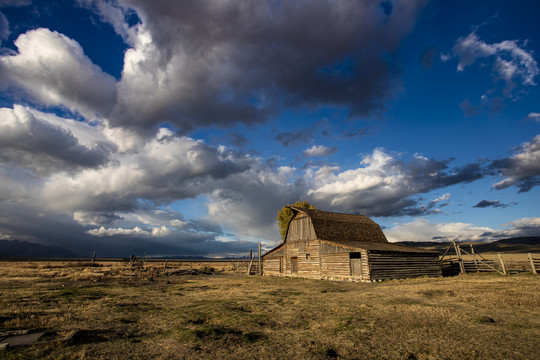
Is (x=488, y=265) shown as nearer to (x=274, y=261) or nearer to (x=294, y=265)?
(x=294, y=265)

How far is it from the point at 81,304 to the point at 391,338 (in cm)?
1288

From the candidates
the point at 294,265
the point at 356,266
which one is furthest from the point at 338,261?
the point at 294,265

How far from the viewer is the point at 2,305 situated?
38.8 ft

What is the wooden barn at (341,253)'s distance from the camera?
2577 cm

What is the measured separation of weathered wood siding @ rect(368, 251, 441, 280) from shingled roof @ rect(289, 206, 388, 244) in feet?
20.4

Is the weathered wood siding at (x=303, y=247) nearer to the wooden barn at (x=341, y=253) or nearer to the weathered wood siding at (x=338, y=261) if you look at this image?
the wooden barn at (x=341, y=253)

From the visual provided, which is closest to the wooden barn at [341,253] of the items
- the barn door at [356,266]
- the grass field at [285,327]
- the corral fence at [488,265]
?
the barn door at [356,266]

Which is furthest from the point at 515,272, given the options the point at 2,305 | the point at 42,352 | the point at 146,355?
the point at 2,305

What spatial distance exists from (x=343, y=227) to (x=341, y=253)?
6.89 m

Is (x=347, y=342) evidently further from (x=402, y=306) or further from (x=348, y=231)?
(x=348, y=231)

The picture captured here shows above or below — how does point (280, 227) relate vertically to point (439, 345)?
above

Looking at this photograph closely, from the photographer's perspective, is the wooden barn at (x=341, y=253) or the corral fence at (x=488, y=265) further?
the corral fence at (x=488, y=265)

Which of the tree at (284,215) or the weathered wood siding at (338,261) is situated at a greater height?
the tree at (284,215)

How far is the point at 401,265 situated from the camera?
88.4 ft
